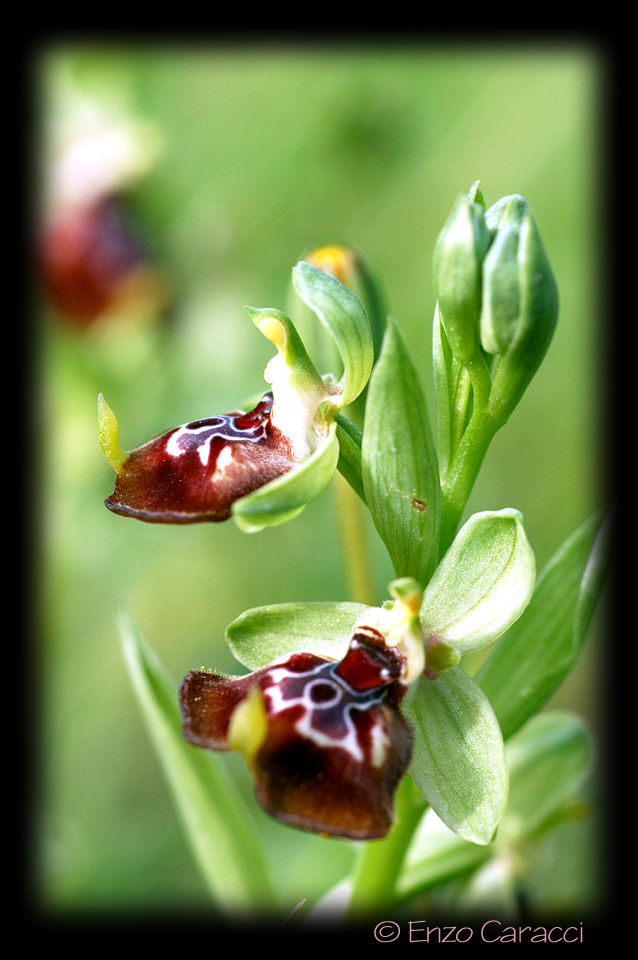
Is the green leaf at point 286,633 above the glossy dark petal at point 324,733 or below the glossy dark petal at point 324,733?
above

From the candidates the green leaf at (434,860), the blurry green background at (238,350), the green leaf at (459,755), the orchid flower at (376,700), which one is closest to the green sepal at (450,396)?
the orchid flower at (376,700)

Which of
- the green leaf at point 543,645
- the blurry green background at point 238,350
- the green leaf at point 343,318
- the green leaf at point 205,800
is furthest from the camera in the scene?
the blurry green background at point 238,350

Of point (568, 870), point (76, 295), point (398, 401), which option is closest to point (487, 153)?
point (76, 295)

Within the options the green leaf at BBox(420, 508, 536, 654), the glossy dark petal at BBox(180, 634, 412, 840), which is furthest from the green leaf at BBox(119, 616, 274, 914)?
the green leaf at BBox(420, 508, 536, 654)

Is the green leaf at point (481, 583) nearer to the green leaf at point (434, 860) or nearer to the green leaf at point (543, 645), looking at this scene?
the green leaf at point (543, 645)

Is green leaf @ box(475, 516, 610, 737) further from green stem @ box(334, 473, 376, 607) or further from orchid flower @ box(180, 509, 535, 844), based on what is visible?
green stem @ box(334, 473, 376, 607)

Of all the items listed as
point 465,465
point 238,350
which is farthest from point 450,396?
point 238,350

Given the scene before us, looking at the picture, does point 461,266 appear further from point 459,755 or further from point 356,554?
point 356,554
